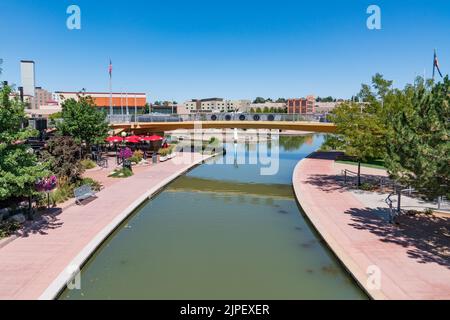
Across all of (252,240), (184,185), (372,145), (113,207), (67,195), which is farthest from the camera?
(184,185)

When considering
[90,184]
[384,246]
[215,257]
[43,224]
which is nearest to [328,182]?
[384,246]

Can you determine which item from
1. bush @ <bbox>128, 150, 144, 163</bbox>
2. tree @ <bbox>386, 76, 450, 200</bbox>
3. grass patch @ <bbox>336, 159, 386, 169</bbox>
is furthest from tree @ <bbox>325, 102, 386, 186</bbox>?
bush @ <bbox>128, 150, 144, 163</bbox>

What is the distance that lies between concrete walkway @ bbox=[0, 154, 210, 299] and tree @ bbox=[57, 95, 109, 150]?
12.8m

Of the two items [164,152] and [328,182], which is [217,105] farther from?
[328,182]

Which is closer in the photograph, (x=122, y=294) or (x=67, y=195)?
(x=122, y=294)

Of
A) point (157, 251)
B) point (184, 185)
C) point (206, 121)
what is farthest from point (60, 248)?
point (206, 121)

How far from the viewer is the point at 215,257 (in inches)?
520

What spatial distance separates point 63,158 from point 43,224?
735 centimetres

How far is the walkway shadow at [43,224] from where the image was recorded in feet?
47.0

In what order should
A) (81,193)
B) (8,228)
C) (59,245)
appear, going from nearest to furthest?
(59,245), (8,228), (81,193)

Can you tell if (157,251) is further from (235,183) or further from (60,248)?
(235,183)

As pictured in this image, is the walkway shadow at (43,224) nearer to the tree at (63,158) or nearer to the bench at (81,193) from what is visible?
the bench at (81,193)
